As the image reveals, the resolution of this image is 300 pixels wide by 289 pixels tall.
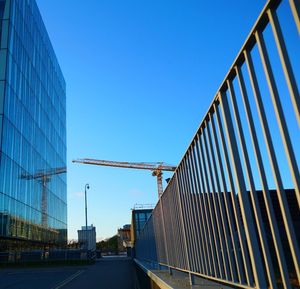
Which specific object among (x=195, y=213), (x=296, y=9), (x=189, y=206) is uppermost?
(x=296, y=9)

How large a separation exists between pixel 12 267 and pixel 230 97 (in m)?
41.3

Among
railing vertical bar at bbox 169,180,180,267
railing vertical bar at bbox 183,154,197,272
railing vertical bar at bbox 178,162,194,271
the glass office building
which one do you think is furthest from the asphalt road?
railing vertical bar at bbox 183,154,197,272

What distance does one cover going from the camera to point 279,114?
195 cm

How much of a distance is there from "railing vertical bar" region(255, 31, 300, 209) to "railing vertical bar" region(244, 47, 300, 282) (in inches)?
2.3

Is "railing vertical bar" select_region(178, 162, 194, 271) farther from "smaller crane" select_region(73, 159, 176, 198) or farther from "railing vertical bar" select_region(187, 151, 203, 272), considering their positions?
"smaller crane" select_region(73, 159, 176, 198)

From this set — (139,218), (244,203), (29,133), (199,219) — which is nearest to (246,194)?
(244,203)

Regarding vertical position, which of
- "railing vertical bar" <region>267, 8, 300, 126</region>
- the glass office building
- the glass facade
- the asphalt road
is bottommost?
the asphalt road

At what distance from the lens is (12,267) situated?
129 feet

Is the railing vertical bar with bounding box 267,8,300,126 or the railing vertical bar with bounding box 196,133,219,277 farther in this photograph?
the railing vertical bar with bounding box 196,133,219,277

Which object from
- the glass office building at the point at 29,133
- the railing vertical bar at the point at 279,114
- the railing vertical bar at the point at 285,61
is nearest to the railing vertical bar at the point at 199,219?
the railing vertical bar at the point at 279,114

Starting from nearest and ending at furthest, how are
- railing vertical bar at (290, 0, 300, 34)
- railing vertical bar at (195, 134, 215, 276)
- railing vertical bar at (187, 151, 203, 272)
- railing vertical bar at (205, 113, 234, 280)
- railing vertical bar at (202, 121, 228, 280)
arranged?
railing vertical bar at (290, 0, 300, 34) < railing vertical bar at (205, 113, 234, 280) < railing vertical bar at (202, 121, 228, 280) < railing vertical bar at (195, 134, 215, 276) < railing vertical bar at (187, 151, 203, 272)

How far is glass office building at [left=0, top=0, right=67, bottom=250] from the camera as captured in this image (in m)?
34.6

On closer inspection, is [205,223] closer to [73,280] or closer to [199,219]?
[199,219]

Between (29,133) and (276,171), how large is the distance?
4268 centimetres
